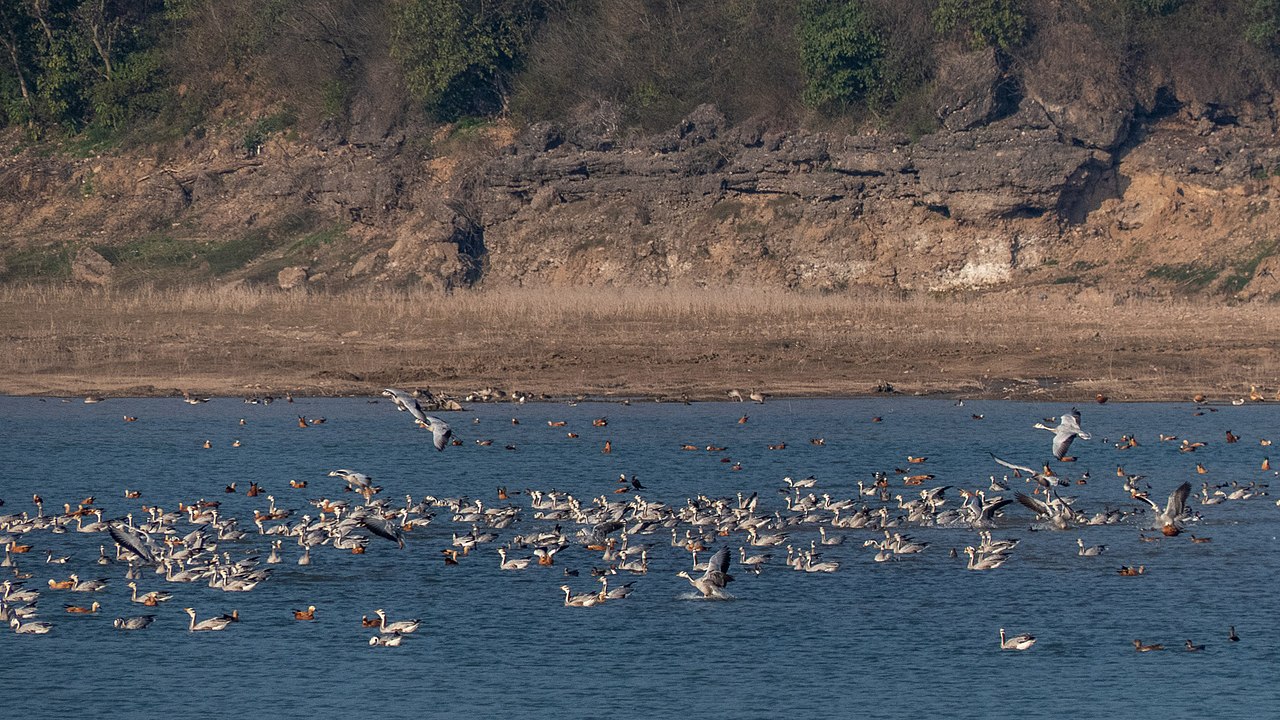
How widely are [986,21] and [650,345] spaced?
16.0 meters

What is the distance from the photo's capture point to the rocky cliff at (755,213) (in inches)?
1639

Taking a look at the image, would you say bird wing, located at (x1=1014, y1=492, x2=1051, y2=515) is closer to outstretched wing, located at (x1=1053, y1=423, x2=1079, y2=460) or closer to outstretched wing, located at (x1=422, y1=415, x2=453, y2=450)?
outstretched wing, located at (x1=1053, y1=423, x2=1079, y2=460)

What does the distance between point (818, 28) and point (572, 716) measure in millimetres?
34311

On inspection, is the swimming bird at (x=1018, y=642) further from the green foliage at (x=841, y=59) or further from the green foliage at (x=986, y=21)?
the green foliage at (x=986, y=21)

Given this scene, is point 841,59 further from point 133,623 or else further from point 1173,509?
point 133,623

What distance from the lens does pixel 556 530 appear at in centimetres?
2069

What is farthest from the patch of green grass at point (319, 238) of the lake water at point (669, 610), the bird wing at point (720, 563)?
the bird wing at point (720, 563)

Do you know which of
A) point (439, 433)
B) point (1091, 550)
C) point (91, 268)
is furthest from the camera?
→ point (91, 268)

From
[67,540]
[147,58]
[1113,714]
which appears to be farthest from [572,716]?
[147,58]

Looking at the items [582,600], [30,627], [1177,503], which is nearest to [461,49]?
[1177,503]

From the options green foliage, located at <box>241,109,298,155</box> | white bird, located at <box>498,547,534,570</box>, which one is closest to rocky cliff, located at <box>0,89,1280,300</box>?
green foliage, located at <box>241,109,298,155</box>

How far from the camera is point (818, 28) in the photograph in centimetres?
4591

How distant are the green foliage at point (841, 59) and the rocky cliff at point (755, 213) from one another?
4.98 ft

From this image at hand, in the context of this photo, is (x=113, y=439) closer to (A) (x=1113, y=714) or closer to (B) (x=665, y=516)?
(B) (x=665, y=516)
